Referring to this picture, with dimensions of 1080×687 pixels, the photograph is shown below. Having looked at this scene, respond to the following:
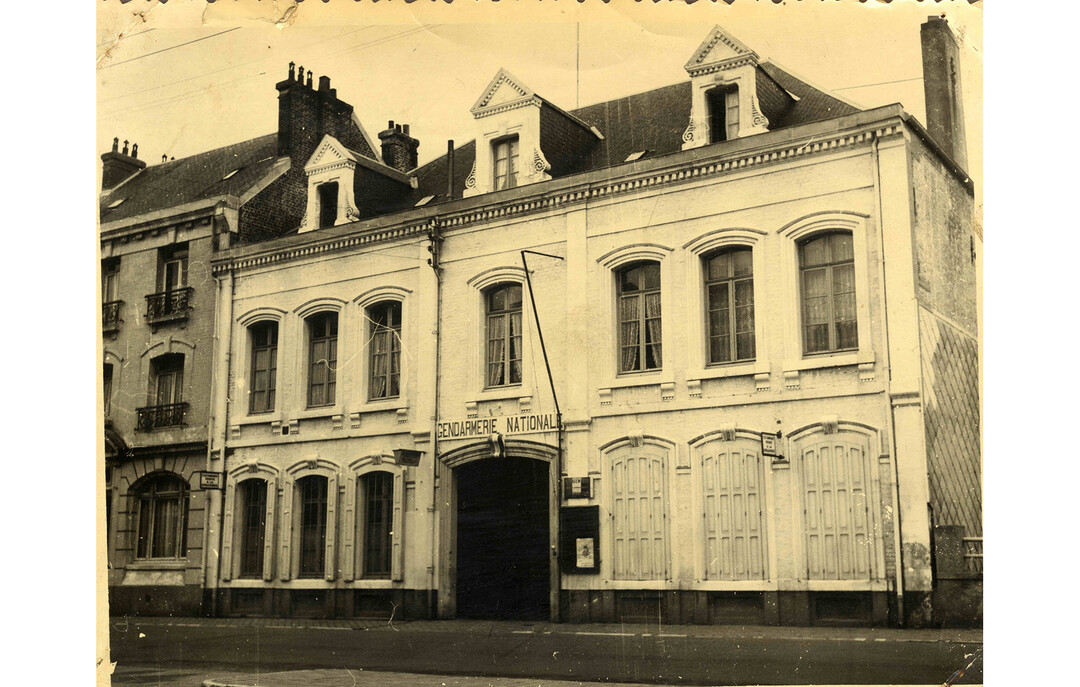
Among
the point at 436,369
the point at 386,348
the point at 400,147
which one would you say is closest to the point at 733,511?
the point at 436,369

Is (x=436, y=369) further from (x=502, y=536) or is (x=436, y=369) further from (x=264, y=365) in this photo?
(x=264, y=365)

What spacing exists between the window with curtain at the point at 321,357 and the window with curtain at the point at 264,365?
1.12ft

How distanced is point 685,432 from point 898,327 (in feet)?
5.64

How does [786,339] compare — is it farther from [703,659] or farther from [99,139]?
[99,139]

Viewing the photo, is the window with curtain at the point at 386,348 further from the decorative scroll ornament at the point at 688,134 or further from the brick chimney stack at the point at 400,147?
the decorative scroll ornament at the point at 688,134

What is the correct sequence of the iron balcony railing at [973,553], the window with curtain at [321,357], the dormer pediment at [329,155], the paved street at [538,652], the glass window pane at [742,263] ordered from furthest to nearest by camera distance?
the dormer pediment at [329,155]
the window with curtain at [321,357]
the glass window pane at [742,263]
the iron balcony railing at [973,553]
the paved street at [538,652]

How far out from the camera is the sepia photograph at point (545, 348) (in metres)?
7.35

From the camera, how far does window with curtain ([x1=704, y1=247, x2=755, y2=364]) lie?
25.6 feet

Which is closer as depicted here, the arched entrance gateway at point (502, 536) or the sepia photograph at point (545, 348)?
the sepia photograph at point (545, 348)

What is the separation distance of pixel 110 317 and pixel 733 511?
551 centimetres

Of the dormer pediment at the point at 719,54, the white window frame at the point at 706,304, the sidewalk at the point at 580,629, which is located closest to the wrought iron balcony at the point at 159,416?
the sidewalk at the point at 580,629

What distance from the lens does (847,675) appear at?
7.03m

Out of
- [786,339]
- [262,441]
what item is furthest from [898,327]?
[262,441]

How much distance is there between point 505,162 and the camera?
8695 mm
